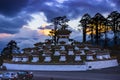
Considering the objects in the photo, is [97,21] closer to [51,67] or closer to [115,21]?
[115,21]

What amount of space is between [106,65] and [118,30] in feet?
108

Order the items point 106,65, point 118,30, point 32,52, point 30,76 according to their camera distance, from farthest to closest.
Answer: point 118,30, point 32,52, point 106,65, point 30,76

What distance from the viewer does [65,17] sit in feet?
359

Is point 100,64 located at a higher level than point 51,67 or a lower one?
higher

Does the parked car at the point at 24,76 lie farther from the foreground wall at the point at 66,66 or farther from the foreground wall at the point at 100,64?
the foreground wall at the point at 100,64

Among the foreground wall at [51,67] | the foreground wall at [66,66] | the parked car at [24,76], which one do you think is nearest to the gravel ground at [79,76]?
the parked car at [24,76]

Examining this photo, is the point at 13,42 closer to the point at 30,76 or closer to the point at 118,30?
the point at 118,30

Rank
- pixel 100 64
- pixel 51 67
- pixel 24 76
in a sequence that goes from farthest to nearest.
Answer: pixel 100 64, pixel 51 67, pixel 24 76

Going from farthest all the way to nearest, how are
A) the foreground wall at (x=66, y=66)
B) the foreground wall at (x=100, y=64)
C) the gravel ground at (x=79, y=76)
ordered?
the foreground wall at (x=100, y=64)
the foreground wall at (x=66, y=66)
the gravel ground at (x=79, y=76)

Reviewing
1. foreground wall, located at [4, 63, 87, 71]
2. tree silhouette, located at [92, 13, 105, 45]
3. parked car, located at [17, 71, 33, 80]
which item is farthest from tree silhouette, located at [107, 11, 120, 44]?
parked car, located at [17, 71, 33, 80]

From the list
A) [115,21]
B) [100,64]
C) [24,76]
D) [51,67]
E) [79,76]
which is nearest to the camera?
[24,76]

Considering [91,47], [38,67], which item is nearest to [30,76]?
[38,67]

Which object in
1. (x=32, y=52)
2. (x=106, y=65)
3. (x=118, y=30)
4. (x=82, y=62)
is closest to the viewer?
(x=82, y=62)

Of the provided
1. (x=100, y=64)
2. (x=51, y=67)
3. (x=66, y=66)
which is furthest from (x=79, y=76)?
(x=100, y=64)
